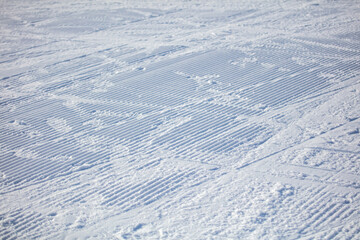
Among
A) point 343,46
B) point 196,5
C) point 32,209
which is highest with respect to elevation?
point 196,5

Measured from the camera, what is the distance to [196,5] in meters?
8.66

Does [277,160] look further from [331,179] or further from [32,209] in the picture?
[32,209]

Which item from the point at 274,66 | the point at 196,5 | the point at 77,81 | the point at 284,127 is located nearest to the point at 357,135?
the point at 284,127

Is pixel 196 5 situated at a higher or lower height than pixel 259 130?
higher

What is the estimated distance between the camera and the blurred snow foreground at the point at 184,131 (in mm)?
2742

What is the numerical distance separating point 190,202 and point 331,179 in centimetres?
131

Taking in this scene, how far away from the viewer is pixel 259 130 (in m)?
3.78

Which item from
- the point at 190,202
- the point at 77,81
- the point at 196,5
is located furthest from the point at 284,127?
the point at 196,5

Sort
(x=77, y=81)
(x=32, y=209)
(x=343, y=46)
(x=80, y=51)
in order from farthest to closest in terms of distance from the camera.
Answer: (x=80, y=51) < (x=343, y=46) < (x=77, y=81) < (x=32, y=209)

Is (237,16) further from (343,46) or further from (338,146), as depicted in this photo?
(338,146)

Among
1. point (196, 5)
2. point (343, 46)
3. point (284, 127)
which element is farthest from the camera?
point (196, 5)

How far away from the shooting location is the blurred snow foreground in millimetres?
2742

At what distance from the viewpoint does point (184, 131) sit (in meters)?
3.84

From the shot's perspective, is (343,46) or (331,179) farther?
(343,46)
